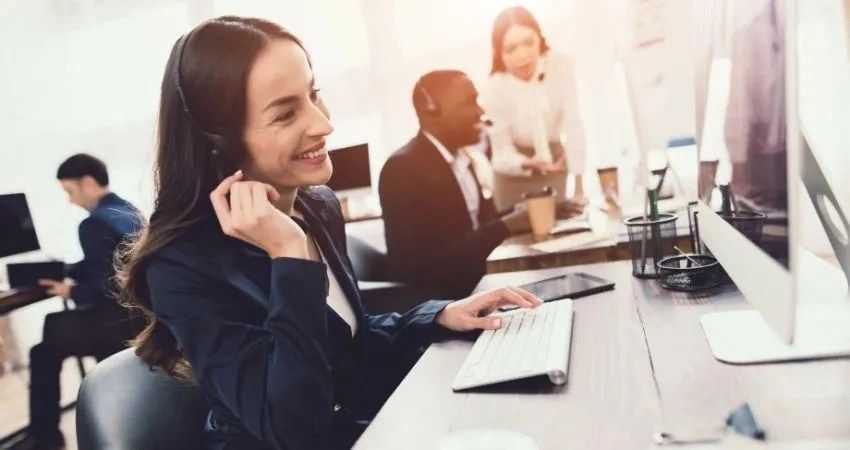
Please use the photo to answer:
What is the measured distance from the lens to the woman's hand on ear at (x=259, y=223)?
0.95 meters

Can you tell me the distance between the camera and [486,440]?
64 centimetres

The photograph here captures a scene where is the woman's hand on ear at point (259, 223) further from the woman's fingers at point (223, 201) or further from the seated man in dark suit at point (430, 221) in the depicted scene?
the seated man in dark suit at point (430, 221)

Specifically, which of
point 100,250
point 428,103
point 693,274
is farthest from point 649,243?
point 100,250

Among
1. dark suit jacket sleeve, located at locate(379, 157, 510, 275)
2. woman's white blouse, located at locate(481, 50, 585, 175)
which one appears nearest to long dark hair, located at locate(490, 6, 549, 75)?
woman's white blouse, located at locate(481, 50, 585, 175)

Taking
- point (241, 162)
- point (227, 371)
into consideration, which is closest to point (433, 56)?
point (241, 162)

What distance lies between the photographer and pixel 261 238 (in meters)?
0.96

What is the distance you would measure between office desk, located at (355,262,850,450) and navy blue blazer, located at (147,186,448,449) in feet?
0.45

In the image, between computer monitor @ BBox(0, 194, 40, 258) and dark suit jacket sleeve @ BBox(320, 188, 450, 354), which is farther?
computer monitor @ BBox(0, 194, 40, 258)

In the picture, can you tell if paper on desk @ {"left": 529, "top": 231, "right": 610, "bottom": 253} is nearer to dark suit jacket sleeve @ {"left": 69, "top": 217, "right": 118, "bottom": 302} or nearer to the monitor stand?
the monitor stand

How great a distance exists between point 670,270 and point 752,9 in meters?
0.55

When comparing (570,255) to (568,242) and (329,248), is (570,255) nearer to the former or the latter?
(568,242)

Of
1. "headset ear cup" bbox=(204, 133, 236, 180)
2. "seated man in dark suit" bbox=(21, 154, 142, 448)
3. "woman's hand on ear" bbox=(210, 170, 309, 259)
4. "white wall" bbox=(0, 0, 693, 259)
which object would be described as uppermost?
"white wall" bbox=(0, 0, 693, 259)

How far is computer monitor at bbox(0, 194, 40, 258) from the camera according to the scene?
3404 mm

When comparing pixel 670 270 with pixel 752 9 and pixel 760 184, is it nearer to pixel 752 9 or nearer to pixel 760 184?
pixel 760 184
